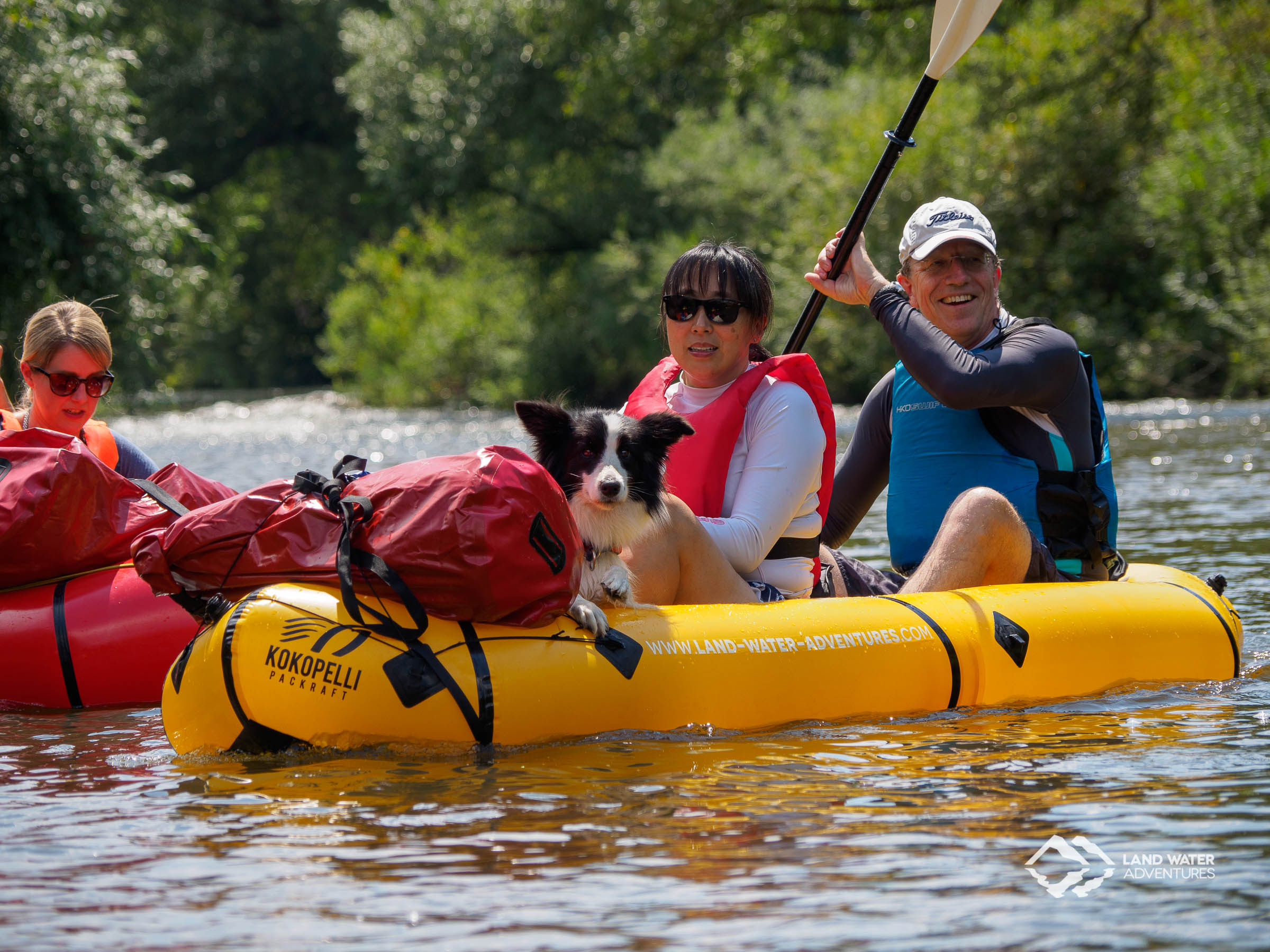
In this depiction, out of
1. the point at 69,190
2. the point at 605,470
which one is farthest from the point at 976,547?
the point at 69,190

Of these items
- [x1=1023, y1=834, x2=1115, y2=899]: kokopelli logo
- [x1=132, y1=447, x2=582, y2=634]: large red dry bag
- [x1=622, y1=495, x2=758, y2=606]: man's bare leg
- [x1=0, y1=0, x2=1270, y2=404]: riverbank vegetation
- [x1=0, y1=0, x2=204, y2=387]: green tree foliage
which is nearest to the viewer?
[x1=1023, y1=834, x2=1115, y2=899]: kokopelli logo

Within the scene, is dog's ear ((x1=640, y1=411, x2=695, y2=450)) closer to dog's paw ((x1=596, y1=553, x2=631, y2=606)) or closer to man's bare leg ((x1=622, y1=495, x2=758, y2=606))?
man's bare leg ((x1=622, y1=495, x2=758, y2=606))

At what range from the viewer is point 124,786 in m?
3.61

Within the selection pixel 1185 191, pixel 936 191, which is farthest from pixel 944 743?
pixel 936 191

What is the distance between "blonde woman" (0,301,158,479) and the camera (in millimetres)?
5152

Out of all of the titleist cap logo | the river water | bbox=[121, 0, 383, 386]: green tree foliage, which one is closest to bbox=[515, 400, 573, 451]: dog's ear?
the river water

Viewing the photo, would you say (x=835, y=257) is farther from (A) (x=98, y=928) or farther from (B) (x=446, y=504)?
(A) (x=98, y=928)

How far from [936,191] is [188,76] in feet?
60.9

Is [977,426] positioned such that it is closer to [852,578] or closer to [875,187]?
[852,578]

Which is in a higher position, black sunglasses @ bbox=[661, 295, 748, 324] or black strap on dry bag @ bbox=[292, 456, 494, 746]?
black sunglasses @ bbox=[661, 295, 748, 324]

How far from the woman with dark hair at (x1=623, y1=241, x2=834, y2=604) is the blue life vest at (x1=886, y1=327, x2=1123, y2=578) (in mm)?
461

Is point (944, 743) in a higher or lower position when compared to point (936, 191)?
lower

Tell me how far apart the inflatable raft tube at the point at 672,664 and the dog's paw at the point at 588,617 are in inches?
1.1

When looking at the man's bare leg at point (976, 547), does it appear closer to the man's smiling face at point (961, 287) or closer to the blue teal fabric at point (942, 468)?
the blue teal fabric at point (942, 468)
